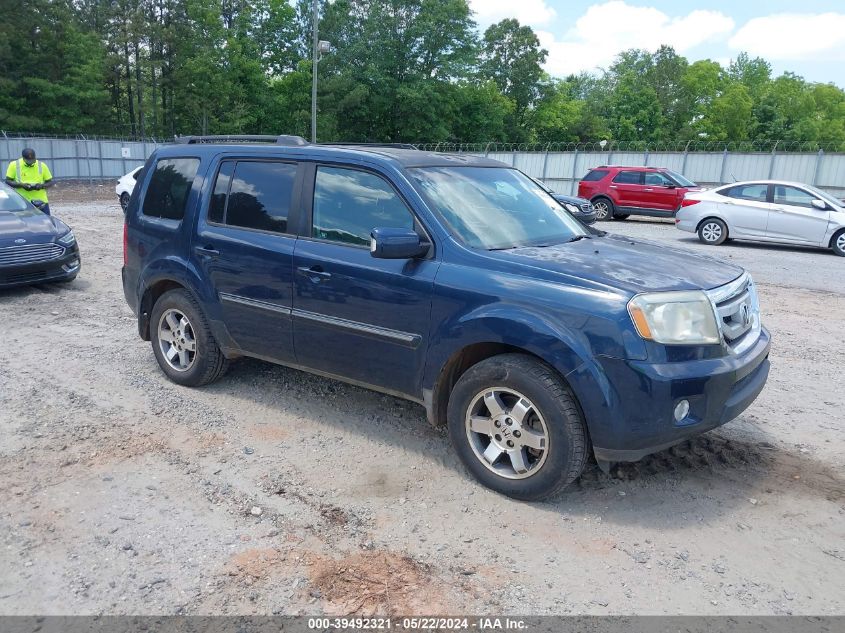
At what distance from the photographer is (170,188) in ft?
18.7

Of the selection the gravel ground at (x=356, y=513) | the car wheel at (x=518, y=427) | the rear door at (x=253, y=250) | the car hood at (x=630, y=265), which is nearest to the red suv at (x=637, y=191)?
the gravel ground at (x=356, y=513)

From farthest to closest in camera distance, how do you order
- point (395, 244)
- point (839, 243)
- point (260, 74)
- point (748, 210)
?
point (260, 74) → point (748, 210) → point (839, 243) → point (395, 244)

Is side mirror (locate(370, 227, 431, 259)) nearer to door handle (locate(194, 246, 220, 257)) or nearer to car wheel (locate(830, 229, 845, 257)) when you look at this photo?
door handle (locate(194, 246, 220, 257))

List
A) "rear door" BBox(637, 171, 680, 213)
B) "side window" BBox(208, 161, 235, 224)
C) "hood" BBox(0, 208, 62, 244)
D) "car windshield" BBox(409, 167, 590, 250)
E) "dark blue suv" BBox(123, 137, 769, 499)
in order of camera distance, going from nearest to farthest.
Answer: "dark blue suv" BBox(123, 137, 769, 499) < "car windshield" BBox(409, 167, 590, 250) < "side window" BBox(208, 161, 235, 224) < "hood" BBox(0, 208, 62, 244) < "rear door" BBox(637, 171, 680, 213)

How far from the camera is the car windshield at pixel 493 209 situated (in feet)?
14.3

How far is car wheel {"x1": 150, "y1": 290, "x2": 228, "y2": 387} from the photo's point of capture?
5488 mm

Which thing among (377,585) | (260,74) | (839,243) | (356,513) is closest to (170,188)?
(356,513)

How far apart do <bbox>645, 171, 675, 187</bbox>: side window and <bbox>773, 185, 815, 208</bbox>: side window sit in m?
6.59

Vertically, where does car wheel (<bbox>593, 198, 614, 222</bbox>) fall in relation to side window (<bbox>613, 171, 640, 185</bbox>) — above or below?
below

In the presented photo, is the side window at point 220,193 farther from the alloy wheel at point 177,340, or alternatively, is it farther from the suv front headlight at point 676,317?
the suv front headlight at point 676,317

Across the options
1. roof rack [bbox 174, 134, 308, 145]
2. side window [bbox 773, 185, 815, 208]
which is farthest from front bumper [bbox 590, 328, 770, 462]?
side window [bbox 773, 185, 815, 208]

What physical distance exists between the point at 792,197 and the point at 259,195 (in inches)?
537

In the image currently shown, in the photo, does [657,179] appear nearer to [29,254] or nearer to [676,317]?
[29,254]

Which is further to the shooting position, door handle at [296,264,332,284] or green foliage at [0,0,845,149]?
green foliage at [0,0,845,149]
